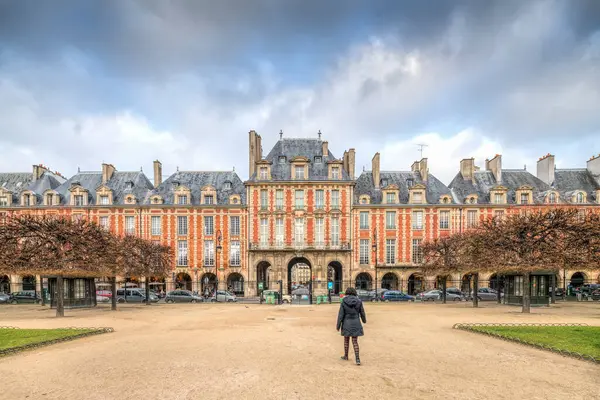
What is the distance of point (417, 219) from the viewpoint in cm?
4278

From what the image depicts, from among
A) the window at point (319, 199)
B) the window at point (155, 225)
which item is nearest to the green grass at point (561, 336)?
the window at point (319, 199)

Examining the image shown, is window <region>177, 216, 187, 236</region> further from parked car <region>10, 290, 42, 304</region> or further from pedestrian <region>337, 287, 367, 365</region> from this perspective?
pedestrian <region>337, 287, 367, 365</region>

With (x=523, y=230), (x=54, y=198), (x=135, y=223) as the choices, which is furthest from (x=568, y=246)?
(x=54, y=198)

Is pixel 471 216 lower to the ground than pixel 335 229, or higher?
higher

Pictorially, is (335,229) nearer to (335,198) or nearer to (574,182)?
(335,198)

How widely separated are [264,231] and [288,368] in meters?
32.8

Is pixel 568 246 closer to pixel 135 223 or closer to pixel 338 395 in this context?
pixel 338 395

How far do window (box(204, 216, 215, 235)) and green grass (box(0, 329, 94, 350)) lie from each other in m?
27.7

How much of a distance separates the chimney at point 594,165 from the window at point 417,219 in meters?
20.5

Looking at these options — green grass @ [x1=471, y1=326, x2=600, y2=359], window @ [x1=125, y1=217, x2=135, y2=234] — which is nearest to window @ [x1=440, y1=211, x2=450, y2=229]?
green grass @ [x1=471, y1=326, x2=600, y2=359]

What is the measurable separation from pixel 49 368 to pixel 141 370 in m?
2.18

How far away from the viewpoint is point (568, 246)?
77.9 ft

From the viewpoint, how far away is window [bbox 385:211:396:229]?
42.8 meters

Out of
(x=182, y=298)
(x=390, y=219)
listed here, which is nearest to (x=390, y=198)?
(x=390, y=219)
